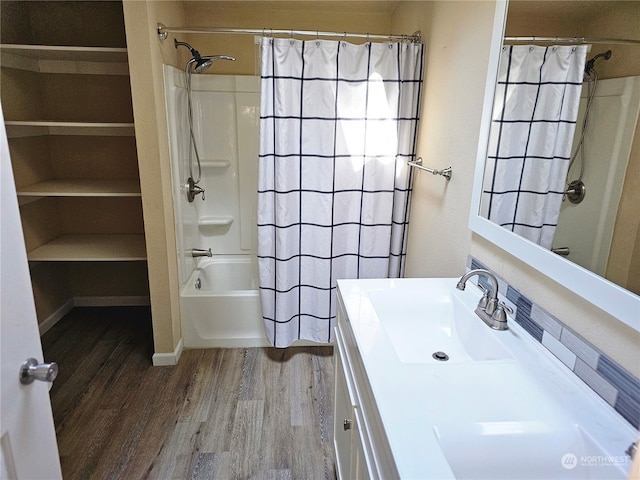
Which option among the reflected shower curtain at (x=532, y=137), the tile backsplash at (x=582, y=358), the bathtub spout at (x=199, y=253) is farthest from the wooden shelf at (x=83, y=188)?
the tile backsplash at (x=582, y=358)

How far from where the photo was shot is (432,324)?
146cm

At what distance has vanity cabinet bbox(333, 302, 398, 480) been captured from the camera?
3.06ft

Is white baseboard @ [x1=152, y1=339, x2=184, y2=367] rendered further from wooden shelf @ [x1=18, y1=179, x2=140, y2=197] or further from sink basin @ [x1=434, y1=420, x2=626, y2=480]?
sink basin @ [x1=434, y1=420, x2=626, y2=480]

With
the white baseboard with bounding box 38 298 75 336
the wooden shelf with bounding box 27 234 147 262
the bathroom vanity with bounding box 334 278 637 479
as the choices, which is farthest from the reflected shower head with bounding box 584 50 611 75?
the white baseboard with bounding box 38 298 75 336

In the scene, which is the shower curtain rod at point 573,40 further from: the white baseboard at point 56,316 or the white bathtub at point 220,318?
the white baseboard at point 56,316

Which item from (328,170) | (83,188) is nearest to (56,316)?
(83,188)

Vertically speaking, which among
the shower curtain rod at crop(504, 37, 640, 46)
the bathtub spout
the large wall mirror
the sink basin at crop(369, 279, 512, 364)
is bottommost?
the bathtub spout

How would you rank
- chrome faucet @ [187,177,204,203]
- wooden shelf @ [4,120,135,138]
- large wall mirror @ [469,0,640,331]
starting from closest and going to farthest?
large wall mirror @ [469,0,640,331] → wooden shelf @ [4,120,135,138] → chrome faucet @ [187,177,204,203]

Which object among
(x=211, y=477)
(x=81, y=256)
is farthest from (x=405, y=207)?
(x=81, y=256)

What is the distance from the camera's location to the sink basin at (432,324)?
4.30 feet

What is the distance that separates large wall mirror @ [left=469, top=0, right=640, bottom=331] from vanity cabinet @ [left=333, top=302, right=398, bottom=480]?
23.5 inches

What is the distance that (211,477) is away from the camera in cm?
180

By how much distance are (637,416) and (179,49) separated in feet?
10.1

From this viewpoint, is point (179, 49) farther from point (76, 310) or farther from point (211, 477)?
point (211, 477)
